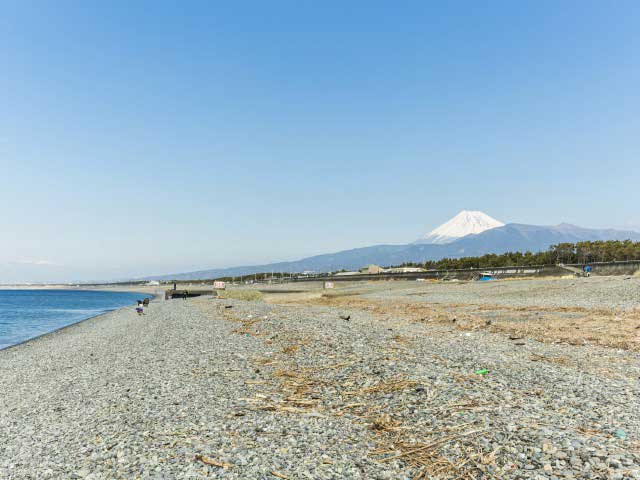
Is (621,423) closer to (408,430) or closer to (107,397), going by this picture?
(408,430)

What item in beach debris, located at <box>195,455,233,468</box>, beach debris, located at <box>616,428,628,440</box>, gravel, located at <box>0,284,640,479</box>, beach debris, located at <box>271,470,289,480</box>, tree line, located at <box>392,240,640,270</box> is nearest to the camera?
beach debris, located at <box>271,470,289,480</box>

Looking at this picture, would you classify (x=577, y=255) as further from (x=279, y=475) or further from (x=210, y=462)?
(x=210, y=462)

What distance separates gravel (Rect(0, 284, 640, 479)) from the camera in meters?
5.55

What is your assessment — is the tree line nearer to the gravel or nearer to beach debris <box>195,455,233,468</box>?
the gravel

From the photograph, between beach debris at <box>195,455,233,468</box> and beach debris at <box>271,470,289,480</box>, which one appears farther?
beach debris at <box>195,455,233,468</box>

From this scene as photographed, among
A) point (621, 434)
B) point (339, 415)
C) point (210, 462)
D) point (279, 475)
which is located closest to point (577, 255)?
point (621, 434)

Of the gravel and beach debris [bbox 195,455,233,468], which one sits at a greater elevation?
beach debris [bbox 195,455,233,468]

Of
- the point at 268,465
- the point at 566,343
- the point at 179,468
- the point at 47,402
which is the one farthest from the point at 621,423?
the point at 47,402

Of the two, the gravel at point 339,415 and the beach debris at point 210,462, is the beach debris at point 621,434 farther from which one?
the beach debris at point 210,462

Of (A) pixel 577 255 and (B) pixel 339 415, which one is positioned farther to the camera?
(A) pixel 577 255

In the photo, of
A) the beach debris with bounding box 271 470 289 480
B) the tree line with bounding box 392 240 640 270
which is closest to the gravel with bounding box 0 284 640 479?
the beach debris with bounding box 271 470 289 480

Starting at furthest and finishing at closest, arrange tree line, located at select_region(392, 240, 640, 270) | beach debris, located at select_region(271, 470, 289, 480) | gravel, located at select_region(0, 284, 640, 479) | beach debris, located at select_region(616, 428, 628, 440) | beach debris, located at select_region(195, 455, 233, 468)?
tree line, located at select_region(392, 240, 640, 270) < beach debris, located at select_region(616, 428, 628, 440) < beach debris, located at select_region(195, 455, 233, 468) < gravel, located at select_region(0, 284, 640, 479) < beach debris, located at select_region(271, 470, 289, 480)

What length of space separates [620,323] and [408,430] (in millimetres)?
16282

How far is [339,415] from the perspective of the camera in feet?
24.5
